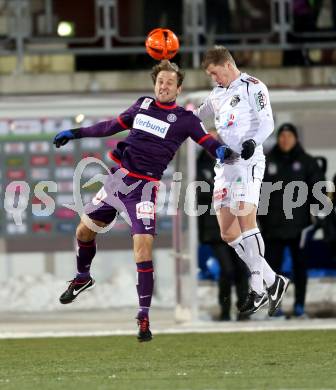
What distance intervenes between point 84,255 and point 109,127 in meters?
1.14

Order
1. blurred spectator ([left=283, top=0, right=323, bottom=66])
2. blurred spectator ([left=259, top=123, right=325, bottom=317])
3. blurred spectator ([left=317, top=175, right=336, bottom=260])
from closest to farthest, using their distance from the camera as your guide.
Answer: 1. blurred spectator ([left=259, top=123, right=325, bottom=317])
2. blurred spectator ([left=317, top=175, right=336, bottom=260])
3. blurred spectator ([left=283, top=0, right=323, bottom=66])

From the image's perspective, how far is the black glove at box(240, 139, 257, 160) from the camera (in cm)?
1288

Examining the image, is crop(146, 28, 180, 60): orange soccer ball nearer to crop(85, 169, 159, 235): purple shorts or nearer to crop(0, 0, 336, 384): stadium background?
crop(85, 169, 159, 235): purple shorts

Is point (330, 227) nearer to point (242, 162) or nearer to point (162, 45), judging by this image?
point (242, 162)

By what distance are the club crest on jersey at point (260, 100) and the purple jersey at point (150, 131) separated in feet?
1.84

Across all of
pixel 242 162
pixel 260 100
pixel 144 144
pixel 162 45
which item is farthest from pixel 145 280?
pixel 162 45

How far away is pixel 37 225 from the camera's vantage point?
20.5m

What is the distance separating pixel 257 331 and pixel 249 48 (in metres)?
6.04

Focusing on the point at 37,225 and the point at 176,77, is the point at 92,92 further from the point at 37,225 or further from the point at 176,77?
the point at 176,77

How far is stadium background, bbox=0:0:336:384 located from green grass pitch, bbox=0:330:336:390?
1628 mm

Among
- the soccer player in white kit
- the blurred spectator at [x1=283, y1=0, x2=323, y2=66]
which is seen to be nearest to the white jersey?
the soccer player in white kit

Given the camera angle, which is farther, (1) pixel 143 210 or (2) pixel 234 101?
(1) pixel 143 210

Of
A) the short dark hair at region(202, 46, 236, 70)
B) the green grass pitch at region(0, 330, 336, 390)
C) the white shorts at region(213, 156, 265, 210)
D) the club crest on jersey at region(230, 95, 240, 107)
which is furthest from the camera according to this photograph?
the white shorts at region(213, 156, 265, 210)

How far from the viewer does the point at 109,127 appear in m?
13.6
